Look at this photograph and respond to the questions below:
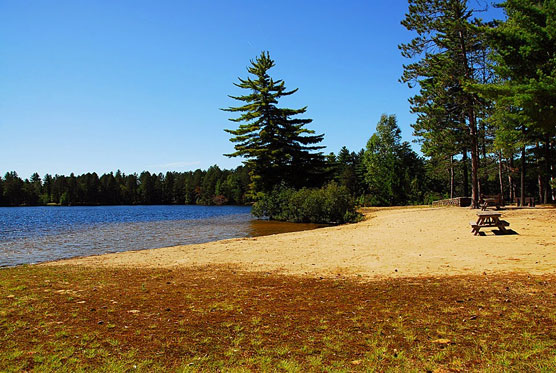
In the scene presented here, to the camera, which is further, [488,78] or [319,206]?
[319,206]

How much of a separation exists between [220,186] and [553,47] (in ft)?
426

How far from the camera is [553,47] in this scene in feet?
60.7

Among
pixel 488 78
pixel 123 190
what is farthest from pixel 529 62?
pixel 123 190

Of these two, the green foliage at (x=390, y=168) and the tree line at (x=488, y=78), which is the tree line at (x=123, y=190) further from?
the tree line at (x=488, y=78)

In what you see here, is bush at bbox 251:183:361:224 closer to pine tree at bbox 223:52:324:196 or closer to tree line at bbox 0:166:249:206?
pine tree at bbox 223:52:324:196

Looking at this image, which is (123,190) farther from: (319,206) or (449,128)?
(449,128)

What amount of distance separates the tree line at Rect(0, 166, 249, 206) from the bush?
85998 millimetres

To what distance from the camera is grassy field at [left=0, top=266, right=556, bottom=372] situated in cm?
449

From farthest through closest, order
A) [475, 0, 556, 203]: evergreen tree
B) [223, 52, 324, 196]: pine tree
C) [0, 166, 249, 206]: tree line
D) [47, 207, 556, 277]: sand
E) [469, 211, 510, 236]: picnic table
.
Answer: [0, 166, 249, 206]: tree line < [223, 52, 324, 196]: pine tree < [475, 0, 556, 203]: evergreen tree < [469, 211, 510, 236]: picnic table < [47, 207, 556, 277]: sand

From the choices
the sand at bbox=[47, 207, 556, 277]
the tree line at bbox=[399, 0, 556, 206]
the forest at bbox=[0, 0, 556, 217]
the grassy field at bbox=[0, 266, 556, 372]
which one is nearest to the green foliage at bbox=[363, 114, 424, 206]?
the forest at bbox=[0, 0, 556, 217]

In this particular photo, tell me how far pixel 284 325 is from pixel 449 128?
98.8 ft

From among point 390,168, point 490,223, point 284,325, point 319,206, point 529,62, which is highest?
point 529,62

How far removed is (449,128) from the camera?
102 ft

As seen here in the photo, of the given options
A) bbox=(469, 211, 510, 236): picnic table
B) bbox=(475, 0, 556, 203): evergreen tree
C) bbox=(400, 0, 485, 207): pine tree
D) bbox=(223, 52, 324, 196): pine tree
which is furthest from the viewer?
bbox=(223, 52, 324, 196): pine tree
